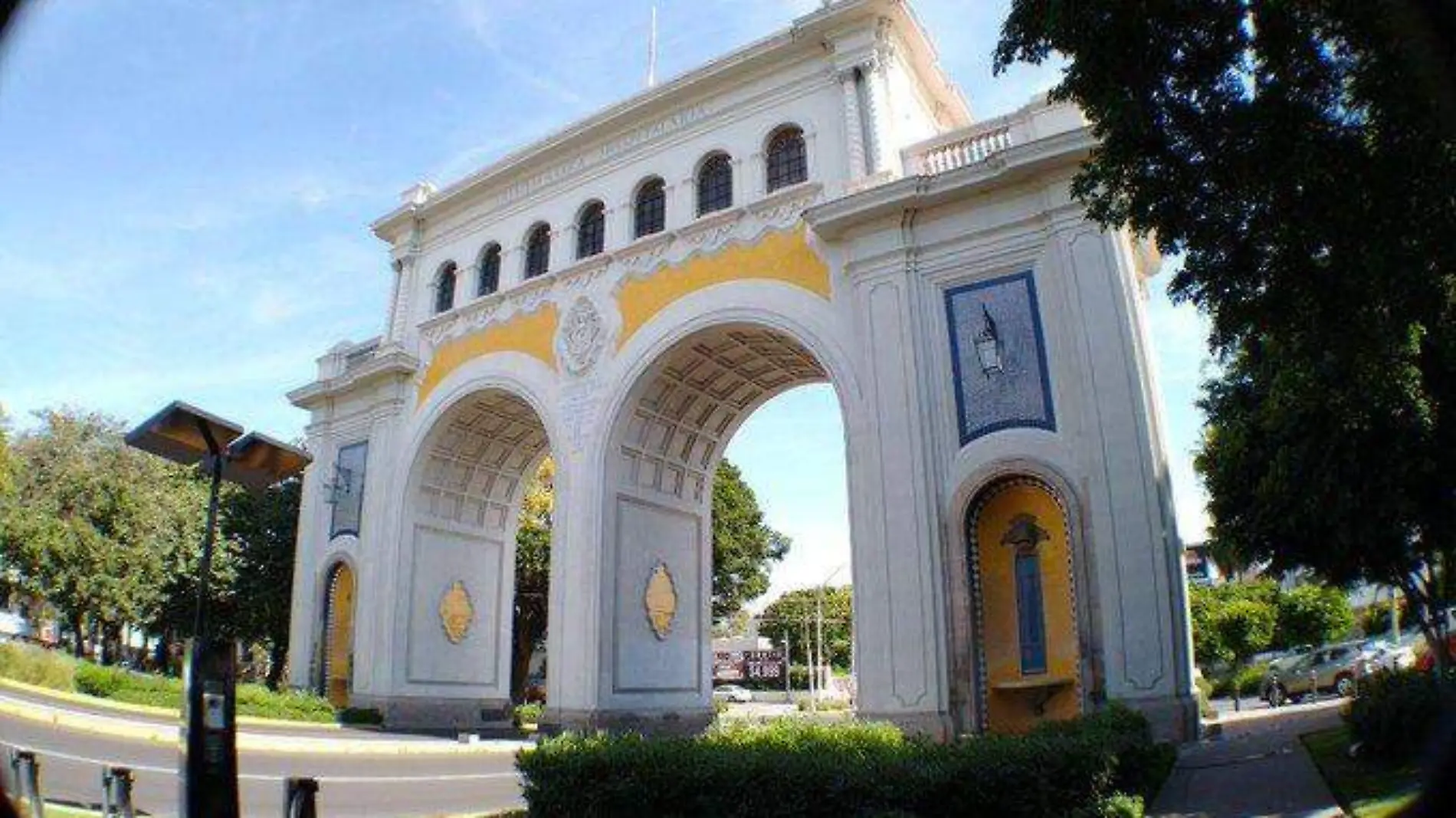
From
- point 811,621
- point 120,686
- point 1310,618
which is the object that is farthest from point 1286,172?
point 811,621

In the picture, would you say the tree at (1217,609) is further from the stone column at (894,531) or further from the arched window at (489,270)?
the arched window at (489,270)

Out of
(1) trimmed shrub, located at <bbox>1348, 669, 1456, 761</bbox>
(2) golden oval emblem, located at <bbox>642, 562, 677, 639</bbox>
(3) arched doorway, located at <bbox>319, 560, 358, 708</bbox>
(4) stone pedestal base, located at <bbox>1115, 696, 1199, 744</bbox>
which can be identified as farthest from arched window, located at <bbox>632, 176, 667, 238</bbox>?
(1) trimmed shrub, located at <bbox>1348, 669, 1456, 761</bbox>

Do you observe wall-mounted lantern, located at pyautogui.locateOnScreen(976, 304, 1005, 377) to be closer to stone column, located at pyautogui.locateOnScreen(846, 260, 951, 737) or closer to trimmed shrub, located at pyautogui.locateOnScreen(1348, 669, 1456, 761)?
stone column, located at pyautogui.locateOnScreen(846, 260, 951, 737)

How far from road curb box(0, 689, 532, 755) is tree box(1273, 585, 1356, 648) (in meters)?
38.0

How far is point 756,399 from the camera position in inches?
1042

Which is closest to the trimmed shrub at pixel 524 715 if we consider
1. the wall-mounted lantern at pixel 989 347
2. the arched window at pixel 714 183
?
the arched window at pixel 714 183

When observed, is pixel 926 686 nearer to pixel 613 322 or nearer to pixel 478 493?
pixel 613 322

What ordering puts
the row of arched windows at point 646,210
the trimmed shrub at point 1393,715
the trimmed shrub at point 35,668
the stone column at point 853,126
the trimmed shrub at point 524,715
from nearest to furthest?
the trimmed shrub at point 1393,715 < the stone column at point 853,126 < the row of arched windows at point 646,210 < the trimmed shrub at point 35,668 < the trimmed shrub at point 524,715

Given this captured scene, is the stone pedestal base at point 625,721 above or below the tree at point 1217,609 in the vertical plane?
below

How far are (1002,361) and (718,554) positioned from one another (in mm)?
22431

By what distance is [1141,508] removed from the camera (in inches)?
647

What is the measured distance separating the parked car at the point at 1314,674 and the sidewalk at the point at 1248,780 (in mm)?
10083

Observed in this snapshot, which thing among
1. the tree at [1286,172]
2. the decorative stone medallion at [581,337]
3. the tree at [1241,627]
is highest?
the decorative stone medallion at [581,337]

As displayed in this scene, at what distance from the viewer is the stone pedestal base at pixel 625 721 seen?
21.6 meters
